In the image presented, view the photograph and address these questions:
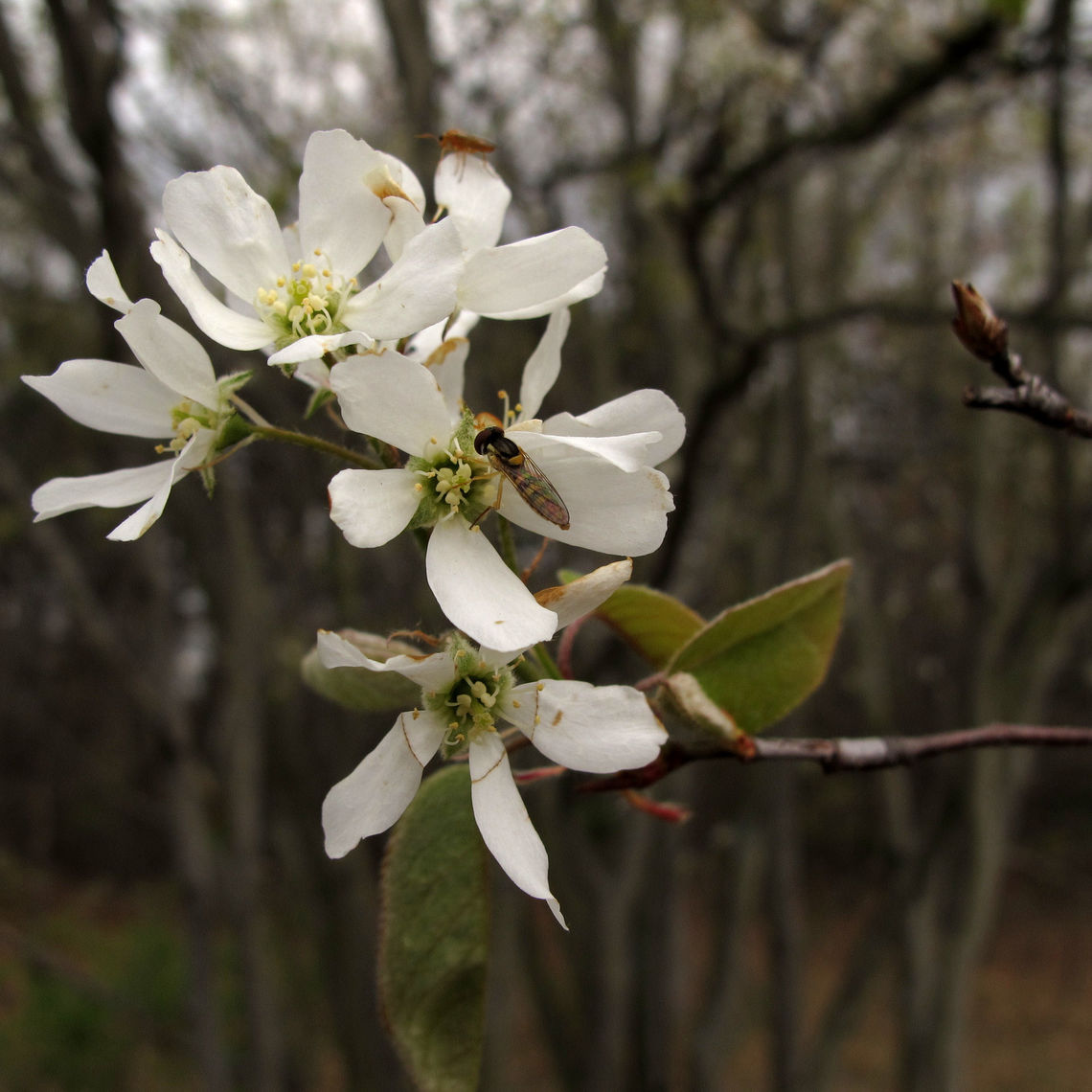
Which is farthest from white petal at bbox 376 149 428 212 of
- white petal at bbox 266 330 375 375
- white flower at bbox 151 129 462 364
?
white petal at bbox 266 330 375 375

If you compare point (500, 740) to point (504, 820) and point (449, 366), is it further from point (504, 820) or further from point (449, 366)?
point (449, 366)

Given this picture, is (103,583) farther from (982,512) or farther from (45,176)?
(982,512)

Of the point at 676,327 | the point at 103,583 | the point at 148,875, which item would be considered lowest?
the point at 148,875

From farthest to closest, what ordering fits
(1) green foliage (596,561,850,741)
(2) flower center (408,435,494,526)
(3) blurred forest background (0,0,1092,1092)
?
(3) blurred forest background (0,0,1092,1092), (1) green foliage (596,561,850,741), (2) flower center (408,435,494,526)

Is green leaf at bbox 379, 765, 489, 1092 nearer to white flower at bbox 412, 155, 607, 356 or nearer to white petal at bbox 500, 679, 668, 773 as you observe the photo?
white petal at bbox 500, 679, 668, 773

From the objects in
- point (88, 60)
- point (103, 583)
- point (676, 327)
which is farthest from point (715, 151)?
point (103, 583)

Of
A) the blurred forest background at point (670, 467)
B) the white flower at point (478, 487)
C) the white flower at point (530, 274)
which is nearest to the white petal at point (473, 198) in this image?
the white flower at point (530, 274)
